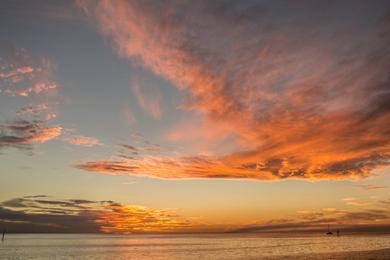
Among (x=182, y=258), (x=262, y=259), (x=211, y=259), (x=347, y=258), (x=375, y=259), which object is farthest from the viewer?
(x=182, y=258)

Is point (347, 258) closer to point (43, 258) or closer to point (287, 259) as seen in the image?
point (287, 259)

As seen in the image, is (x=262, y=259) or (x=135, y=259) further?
(x=135, y=259)

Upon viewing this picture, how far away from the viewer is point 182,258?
89.8 metres

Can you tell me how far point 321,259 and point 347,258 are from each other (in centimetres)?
510

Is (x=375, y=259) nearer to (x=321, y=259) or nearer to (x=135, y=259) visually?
(x=321, y=259)

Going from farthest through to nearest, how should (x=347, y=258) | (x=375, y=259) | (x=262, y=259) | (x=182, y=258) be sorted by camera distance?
(x=182, y=258) < (x=262, y=259) < (x=347, y=258) < (x=375, y=259)

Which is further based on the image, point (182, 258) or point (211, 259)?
point (182, 258)

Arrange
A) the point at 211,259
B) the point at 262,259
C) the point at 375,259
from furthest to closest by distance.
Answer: the point at 211,259 < the point at 262,259 < the point at 375,259

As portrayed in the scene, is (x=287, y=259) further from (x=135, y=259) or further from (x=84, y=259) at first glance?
(x=84, y=259)

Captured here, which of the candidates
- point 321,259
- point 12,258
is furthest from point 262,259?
point 12,258

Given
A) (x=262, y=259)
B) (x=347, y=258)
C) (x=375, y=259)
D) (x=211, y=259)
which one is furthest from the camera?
(x=211, y=259)

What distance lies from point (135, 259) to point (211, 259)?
18378mm

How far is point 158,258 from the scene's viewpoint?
89.8 meters

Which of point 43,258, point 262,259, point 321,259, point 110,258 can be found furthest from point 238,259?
point 43,258
